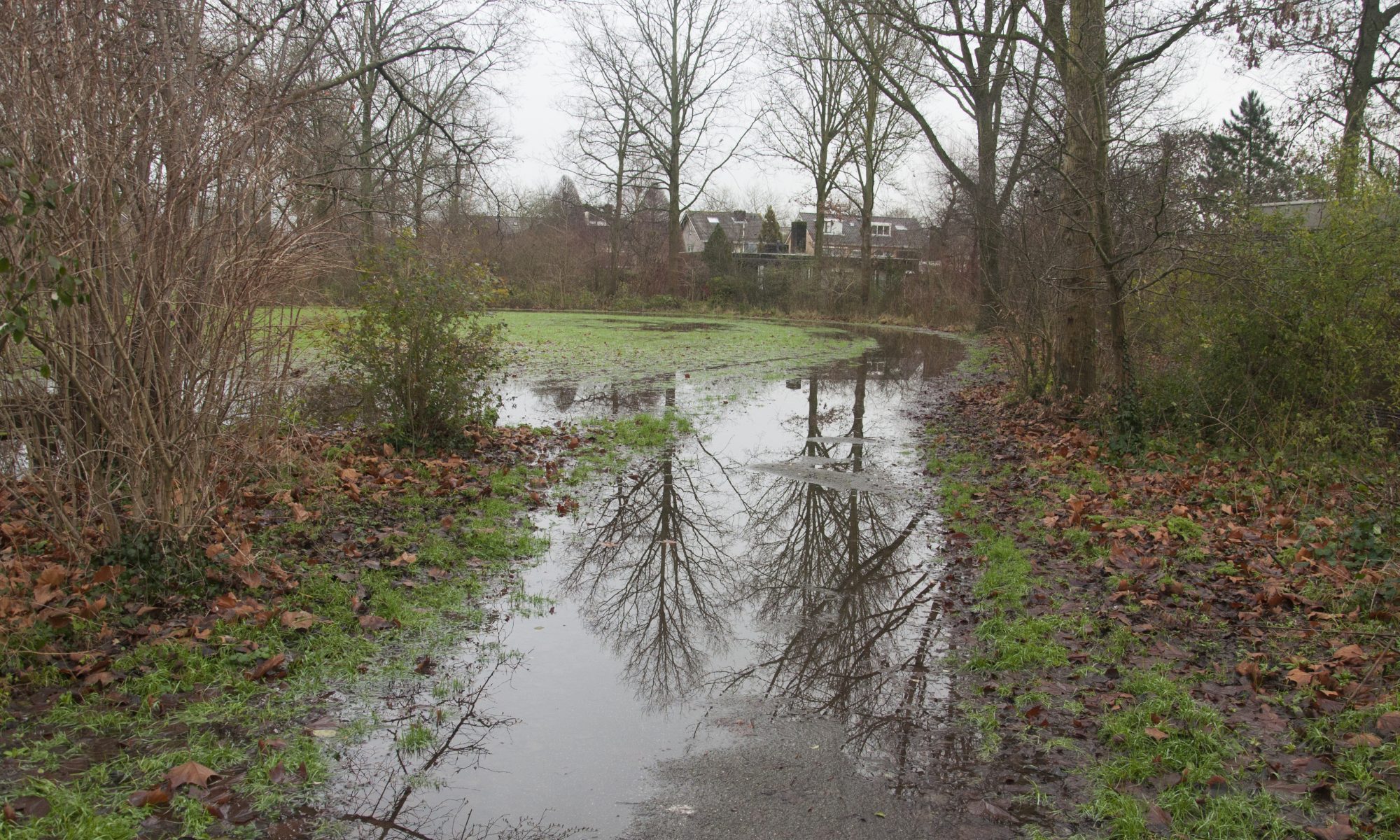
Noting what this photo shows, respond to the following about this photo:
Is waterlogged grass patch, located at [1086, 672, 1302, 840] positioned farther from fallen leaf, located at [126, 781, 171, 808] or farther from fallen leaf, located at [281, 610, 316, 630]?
fallen leaf, located at [281, 610, 316, 630]

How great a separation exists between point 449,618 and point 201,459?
5.78ft

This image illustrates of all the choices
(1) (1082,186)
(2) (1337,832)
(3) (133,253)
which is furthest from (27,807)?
(1) (1082,186)

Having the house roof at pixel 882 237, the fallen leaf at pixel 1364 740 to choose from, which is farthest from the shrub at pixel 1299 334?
the house roof at pixel 882 237

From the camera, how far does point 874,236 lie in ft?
211

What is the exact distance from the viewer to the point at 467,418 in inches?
378

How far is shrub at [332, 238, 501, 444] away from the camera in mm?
8477

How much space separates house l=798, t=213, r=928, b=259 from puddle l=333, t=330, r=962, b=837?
109ft

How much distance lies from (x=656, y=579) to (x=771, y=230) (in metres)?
51.9

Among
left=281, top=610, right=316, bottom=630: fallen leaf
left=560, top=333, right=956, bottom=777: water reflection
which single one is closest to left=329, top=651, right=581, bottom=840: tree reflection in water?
left=281, top=610, right=316, bottom=630: fallen leaf

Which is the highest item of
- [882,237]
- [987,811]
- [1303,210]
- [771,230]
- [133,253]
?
[882,237]

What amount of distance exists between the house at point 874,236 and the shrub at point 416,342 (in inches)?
1295

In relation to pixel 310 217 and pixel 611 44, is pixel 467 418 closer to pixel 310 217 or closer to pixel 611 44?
pixel 310 217

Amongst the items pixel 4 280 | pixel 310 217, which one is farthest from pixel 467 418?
pixel 4 280

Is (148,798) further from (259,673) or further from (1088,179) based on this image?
(1088,179)
